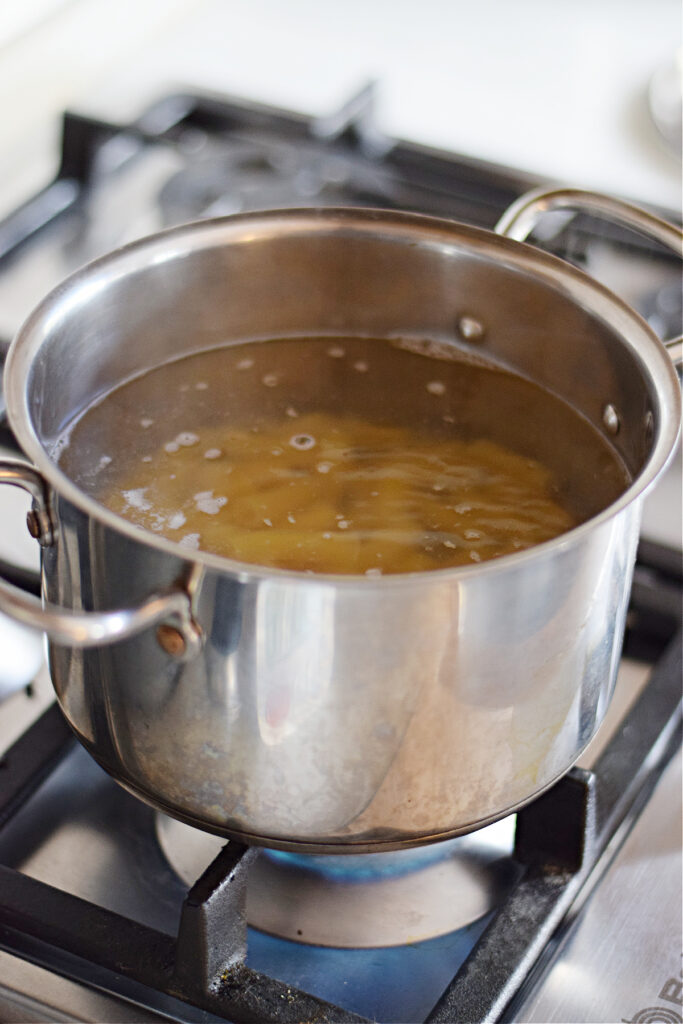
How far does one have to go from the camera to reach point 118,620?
0.44 meters

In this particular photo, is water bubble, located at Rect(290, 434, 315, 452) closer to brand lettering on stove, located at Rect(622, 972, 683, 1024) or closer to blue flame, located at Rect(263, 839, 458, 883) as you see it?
blue flame, located at Rect(263, 839, 458, 883)

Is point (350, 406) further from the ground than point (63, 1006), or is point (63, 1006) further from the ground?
point (350, 406)

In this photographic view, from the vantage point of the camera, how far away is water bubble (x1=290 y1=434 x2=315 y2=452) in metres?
0.67

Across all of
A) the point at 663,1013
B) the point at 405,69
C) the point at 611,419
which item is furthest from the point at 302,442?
the point at 405,69

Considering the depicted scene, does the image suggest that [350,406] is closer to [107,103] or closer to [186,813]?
[186,813]

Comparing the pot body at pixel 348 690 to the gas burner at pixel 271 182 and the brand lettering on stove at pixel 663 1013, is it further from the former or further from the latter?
the gas burner at pixel 271 182

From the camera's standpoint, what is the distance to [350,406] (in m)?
0.71

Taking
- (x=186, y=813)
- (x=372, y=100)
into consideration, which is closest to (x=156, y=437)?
(x=186, y=813)

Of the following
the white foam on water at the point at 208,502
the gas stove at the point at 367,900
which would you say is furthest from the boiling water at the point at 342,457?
the gas stove at the point at 367,900

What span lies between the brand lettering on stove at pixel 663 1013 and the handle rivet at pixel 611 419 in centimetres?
27

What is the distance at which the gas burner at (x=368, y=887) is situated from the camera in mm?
609

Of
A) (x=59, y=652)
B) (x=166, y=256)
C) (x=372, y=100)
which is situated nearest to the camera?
(x=59, y=652)

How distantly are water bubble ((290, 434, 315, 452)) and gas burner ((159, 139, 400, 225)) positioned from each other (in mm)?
380

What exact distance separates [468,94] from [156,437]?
0.65m
